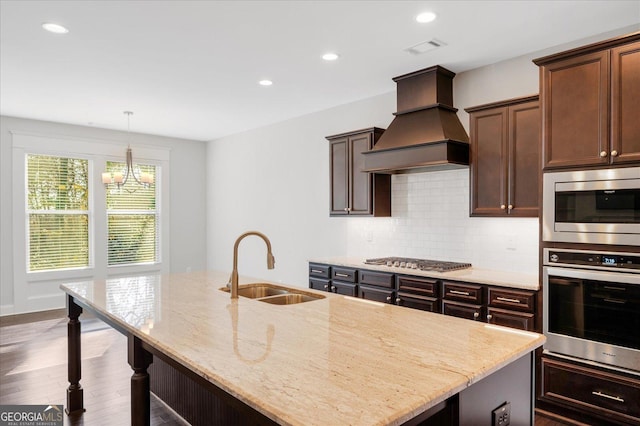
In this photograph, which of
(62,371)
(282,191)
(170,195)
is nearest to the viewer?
(62,371)

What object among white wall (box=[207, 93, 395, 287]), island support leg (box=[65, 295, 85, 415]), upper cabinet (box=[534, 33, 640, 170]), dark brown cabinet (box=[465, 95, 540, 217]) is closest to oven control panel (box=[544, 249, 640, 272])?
dark brown cabinet (box=[465, 95, 540, 217])

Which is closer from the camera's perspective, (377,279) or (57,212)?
(377,279)

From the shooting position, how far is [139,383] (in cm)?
187

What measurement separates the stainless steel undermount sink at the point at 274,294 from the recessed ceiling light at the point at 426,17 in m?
2.03

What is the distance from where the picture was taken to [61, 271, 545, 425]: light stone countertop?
1088 mm

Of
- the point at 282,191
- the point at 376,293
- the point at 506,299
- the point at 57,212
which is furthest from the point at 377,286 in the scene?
the point at 57,212

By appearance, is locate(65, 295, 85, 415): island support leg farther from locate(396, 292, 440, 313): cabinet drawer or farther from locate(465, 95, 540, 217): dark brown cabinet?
locate(465, 95, 540, 217): dark brown cabinet

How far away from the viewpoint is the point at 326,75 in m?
4.12

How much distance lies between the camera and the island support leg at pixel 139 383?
1843mm

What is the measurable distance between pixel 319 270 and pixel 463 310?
1.69m

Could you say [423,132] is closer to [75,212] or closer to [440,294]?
[440,294]

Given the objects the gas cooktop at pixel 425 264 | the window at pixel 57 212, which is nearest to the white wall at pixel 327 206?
the gas cooktop at pixel 425 264

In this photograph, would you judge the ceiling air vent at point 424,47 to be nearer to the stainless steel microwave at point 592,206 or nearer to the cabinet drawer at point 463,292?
the stainless steel microwave at point 592,206

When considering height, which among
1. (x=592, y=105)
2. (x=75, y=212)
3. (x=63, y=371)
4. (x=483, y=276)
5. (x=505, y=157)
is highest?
(x=592, y=105)
